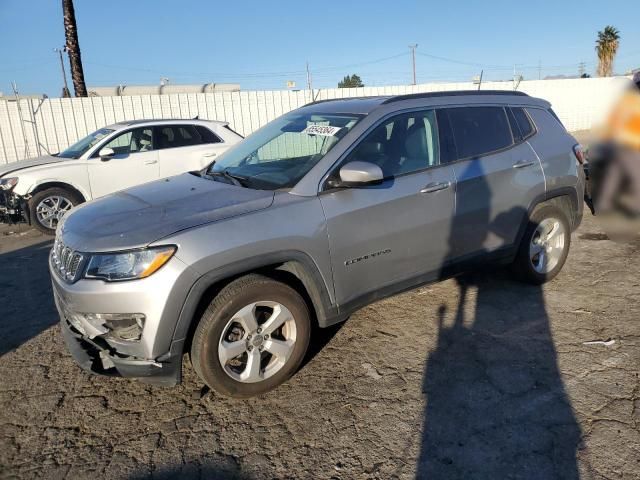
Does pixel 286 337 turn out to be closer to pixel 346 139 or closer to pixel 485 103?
pixel 346 139

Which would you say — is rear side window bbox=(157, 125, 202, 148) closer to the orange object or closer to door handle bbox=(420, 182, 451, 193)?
door handle bbox=(420, 182, 451, 193)

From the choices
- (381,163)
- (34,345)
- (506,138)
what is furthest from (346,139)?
(34,345)

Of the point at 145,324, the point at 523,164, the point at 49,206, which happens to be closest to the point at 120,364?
the point at 145,324

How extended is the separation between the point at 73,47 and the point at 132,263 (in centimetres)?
1365

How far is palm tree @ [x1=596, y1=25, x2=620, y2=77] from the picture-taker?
3688 centimetres

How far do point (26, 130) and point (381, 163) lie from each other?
11.5m

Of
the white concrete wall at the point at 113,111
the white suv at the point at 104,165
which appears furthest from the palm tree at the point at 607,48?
the white suv at the point at 104,165

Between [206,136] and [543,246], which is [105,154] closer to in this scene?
[206,136]

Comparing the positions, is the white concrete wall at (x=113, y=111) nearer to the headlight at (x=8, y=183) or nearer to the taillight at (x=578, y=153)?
the headlight at (x=8, y=183)

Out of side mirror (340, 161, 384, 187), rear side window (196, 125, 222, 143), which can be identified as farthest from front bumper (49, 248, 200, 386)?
rear side window (196, 125, 222, 143)

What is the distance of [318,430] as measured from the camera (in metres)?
2.83

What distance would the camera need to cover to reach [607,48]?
3825 centimetres

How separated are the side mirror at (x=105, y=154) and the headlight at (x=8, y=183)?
1245mm

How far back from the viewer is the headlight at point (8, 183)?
745cm
